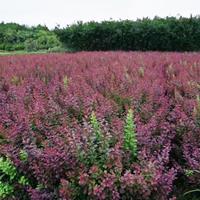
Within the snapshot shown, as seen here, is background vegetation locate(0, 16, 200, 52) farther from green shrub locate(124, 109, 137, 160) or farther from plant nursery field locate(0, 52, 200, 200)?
green shrub locate(124, 109, 137, 160)

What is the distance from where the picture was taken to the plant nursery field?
311 centimetres

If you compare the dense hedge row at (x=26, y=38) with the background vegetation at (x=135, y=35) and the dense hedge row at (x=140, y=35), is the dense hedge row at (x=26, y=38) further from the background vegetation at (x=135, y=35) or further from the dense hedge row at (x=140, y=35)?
the dense hedge row at (x=140, y=35)

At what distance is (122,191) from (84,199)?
0.31 meters

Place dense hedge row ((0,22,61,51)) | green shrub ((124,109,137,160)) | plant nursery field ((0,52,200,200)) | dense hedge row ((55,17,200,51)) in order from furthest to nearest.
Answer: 1. dense hedge row ((0,22,61,51))
2. dense hedge row ((55,17,200,51))
3. green shrub ((124,109,137,160))
4. plant nursery field ((0,52,200,200))

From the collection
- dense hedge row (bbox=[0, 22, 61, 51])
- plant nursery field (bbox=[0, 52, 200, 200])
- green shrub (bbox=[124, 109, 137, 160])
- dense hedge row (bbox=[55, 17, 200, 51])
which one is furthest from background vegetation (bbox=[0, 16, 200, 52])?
green shrub (bbox=[124, 109, 137, 160])

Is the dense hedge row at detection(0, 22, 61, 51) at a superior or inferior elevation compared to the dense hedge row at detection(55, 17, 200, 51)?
inferior

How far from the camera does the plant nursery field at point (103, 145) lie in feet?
10.2

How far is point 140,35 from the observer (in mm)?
21891

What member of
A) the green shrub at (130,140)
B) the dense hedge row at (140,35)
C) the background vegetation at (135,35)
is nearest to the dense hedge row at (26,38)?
the background vegetation at (135,35)

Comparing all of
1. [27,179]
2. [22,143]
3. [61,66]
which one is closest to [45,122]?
[22,143]

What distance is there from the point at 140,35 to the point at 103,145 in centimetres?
1908

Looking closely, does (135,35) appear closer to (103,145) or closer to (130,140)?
(130,140)

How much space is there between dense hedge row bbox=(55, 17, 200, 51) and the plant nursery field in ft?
57.0

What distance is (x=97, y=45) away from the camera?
22.9 meters
